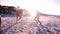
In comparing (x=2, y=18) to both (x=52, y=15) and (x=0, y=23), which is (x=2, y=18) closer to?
(x=0, y=23)

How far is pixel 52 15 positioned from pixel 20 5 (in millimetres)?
486

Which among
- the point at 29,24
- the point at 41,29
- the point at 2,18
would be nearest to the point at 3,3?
the point at 2,18

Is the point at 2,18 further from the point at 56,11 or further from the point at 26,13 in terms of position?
the point at 56,11

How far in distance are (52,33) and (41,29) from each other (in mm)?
161

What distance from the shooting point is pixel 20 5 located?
55.9 inches

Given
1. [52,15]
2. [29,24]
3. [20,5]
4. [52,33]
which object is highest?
[20,5]

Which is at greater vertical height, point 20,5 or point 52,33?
point 20,5

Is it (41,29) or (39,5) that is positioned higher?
(39,5)

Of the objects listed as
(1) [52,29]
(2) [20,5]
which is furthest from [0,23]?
(1) [52,29]

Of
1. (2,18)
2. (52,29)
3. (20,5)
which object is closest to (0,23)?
(2,18)

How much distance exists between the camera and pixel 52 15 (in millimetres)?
1376

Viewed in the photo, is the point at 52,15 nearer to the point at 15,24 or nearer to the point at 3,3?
the point at 15,24

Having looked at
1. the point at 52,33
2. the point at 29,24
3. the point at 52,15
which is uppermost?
the point at 52,15

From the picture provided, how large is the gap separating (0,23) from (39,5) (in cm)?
63
